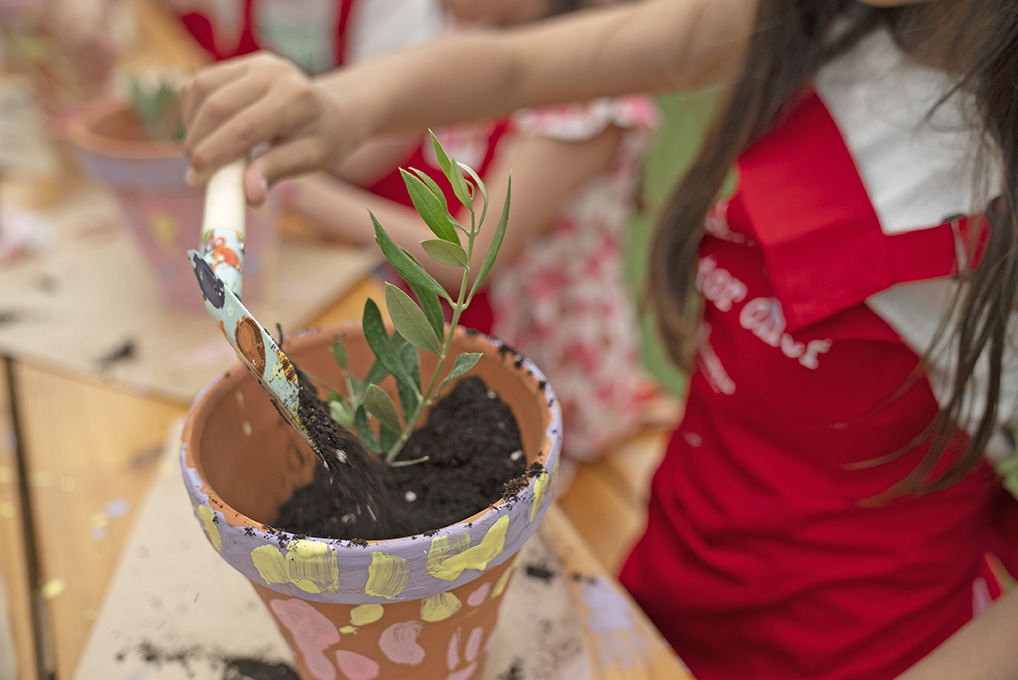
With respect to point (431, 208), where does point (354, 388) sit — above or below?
below

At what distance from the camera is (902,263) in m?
0.49

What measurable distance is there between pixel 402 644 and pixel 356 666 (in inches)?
1.2

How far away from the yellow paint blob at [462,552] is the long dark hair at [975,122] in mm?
338

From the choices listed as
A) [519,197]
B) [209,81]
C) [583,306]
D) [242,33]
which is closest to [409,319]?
[209,81]

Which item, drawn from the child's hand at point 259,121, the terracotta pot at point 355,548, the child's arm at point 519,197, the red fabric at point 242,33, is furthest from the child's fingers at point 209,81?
the red fabric at point 242,33

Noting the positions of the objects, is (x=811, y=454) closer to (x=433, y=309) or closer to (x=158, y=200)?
(x=433, y=309)

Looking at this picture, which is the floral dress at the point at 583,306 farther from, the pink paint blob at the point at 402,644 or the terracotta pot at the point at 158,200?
the pink paint blob at the point at 402,644

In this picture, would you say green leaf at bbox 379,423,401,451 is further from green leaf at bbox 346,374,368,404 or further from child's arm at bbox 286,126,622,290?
child's arm at bbox 286,126,622,290

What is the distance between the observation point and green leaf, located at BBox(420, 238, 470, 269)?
0.31 meters

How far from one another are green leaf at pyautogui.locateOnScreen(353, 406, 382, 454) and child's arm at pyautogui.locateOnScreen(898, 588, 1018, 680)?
0.36 meters

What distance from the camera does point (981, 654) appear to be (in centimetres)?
44

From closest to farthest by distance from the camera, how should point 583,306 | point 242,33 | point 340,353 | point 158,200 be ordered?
point 340,353
point 158,200
point 583,306
point 242,33

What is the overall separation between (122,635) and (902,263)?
560mm

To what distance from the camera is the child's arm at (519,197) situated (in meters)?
0.94
